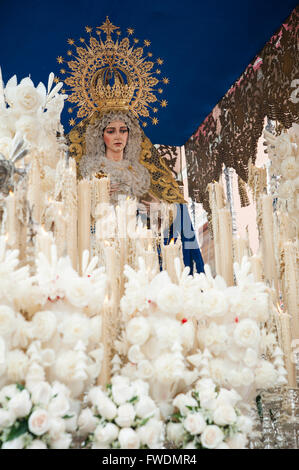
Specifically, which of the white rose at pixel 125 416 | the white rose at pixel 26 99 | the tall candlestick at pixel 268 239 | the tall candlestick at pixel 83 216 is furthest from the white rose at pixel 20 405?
the white rose at pixel 26 99

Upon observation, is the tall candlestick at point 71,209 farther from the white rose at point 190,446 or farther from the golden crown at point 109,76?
the golden crown at point 109,76

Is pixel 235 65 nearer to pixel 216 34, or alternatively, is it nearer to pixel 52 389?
pixel 216 34

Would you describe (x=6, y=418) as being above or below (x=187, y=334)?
below

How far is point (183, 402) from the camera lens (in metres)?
1.21

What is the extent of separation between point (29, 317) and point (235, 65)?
114 inches

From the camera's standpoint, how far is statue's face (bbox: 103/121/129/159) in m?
3.26

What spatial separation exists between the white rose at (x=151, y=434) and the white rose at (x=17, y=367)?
11.6 inches

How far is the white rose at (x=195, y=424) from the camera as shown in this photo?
1143mm

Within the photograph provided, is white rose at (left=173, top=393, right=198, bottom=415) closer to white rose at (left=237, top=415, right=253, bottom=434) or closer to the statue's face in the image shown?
white rose at (left=237, top=415, right=253, bottom=434)

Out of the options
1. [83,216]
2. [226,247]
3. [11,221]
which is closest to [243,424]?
[226,247]

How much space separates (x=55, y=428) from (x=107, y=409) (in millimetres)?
134

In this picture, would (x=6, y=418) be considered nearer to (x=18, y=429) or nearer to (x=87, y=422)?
(x=18, y=429)

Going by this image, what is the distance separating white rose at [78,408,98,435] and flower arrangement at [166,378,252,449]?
0.20 metres
